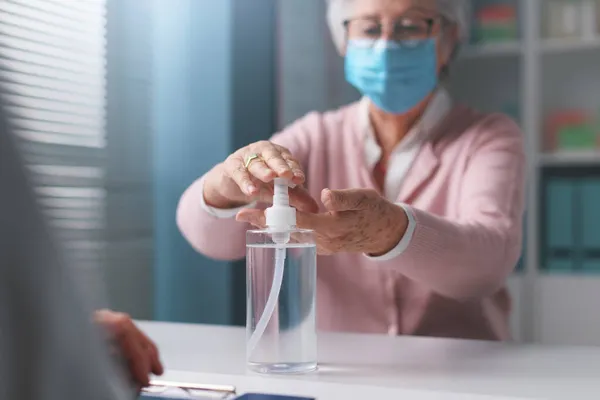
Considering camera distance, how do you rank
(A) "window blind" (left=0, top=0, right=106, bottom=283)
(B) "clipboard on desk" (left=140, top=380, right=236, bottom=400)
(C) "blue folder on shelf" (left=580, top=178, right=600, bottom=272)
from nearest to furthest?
1. (B) "clipboard on desk" (left=140, top=380, right=236, bottom=400)
2. (A) "window blind" (left=0, top=0, right=106, bottom=283)
3. (C) "blue folder on shelf" (left=580, top=178, right=600, bottom=272)

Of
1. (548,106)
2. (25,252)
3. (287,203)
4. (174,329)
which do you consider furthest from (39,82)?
(548,106)

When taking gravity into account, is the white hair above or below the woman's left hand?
above

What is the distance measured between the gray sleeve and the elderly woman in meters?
0.56

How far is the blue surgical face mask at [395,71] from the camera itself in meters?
1.03

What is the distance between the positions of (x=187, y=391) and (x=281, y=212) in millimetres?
159

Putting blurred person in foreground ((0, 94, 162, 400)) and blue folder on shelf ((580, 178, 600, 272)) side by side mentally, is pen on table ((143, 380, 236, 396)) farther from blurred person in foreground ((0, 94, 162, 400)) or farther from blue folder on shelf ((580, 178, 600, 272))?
blue folder on shelf ((580, 178, 600, 272))

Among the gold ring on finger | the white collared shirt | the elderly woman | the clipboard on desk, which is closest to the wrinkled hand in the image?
the clipboard on desk

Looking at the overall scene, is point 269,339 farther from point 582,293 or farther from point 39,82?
point 582,293

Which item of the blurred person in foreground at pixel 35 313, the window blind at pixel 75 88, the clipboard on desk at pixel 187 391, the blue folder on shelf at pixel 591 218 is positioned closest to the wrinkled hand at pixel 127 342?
the blurred person in foreground at pixel 35 313

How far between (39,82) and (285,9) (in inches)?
27.2

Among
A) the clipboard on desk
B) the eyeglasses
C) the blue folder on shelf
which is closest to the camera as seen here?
the clipboard on desk

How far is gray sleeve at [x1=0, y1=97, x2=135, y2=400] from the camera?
0.65 ft

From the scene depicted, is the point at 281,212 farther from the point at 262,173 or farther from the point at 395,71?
the point at 395,71

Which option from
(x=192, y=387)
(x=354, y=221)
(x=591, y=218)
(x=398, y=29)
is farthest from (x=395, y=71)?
(x=591, y=218)
